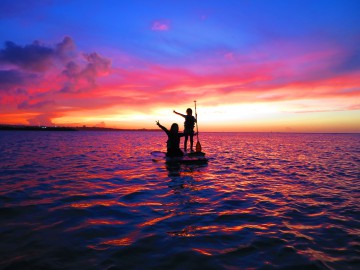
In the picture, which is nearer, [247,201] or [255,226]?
[255,226]

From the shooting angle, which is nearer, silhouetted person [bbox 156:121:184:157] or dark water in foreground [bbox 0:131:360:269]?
dark water in foreground [bbox 0:131:360:269]

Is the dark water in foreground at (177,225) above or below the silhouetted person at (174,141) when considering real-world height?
below

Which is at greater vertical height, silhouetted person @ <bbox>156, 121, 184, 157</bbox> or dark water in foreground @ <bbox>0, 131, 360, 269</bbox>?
silhouetted person @ <bbox>156, 121, 184, 157</bbox>

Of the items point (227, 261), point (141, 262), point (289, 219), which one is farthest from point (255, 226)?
point (141, 262)

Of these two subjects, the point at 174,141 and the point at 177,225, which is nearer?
the point at 177,225

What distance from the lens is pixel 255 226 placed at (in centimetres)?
698

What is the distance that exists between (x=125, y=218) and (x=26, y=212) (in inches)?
130

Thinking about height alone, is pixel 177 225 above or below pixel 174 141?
below

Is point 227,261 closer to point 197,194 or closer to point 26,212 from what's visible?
point 197,194

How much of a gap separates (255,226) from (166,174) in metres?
9.40

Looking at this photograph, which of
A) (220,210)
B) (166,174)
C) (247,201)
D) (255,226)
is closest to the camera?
(255,226)

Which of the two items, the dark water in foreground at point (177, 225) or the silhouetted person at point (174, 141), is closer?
the dark water in foreground at point (177, 225)

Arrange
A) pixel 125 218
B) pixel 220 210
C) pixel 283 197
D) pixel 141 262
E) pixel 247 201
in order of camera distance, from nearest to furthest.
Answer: pixel 141 262 → pixel 125 218 → pixel 220 210 → pixel 247 201 → pixel 283 197

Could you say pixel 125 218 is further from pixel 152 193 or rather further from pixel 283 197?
pixel 283 197
